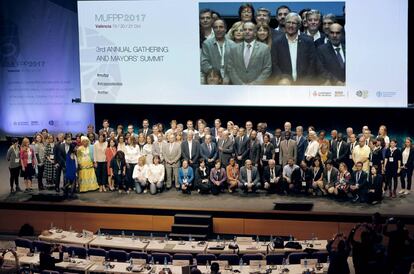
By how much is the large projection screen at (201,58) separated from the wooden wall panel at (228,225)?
12.5ft

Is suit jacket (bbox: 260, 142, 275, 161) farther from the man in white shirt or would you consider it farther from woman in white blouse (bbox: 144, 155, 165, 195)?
woman in white blouse (bbox: 144, 155, 165, 195)

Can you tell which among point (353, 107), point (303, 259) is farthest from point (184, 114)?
point (303, 259)

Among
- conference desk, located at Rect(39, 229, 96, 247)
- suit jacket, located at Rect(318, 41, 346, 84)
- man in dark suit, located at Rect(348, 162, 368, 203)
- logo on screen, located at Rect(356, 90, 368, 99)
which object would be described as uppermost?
suit jacket, located at Rect(318, 41, 346, 84)

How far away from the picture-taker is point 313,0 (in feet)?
56.0

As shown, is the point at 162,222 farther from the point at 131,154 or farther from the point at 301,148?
the point at 301,148

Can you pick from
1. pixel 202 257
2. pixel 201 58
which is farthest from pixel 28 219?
pixel 201 58

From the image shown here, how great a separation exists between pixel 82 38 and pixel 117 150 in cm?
368

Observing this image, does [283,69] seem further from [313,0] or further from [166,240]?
[166,240]

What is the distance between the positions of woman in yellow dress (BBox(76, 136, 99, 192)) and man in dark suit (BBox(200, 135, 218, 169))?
8.82 feet

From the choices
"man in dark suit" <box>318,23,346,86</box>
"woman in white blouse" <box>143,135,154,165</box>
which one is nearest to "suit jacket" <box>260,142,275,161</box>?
"man in dark suit" <box>318,23,346,86</box>

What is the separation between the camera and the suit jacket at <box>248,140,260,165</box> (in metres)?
16.5

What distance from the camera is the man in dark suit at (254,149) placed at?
16484 mm

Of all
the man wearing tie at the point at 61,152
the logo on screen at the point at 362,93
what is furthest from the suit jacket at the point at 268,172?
the man wearing tie at the point at 61,152

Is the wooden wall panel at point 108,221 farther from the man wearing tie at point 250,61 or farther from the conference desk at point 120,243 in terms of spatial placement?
the man wearing tie at point 250,61
